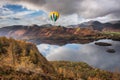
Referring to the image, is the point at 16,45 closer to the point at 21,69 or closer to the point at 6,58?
the point at 6,58

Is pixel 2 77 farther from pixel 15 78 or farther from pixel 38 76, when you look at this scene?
pixel 38 76

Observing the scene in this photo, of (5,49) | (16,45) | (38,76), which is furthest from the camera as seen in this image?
(16,45)

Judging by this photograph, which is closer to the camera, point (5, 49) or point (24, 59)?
point (24, 59)

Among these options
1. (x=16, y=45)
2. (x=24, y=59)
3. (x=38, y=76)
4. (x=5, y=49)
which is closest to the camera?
(x=38, y=76)

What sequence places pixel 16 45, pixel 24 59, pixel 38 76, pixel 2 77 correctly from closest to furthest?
pixel 2 77 → pixel 38 76 → pixel 24 59 → pixel 16 45

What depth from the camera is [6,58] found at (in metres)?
36.7

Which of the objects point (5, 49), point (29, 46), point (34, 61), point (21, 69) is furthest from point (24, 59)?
point (21, 69)

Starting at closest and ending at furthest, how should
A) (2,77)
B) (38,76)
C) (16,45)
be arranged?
1. (2,77)
2. (38,76)
3. (16,45)

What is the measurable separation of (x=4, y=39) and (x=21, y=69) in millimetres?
19538

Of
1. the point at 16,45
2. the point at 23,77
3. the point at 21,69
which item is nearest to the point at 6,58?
the point at 16,45

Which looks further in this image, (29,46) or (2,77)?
(29,46)

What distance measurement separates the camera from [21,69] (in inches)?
971

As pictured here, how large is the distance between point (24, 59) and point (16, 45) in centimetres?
582

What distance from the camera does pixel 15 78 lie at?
859 inches
